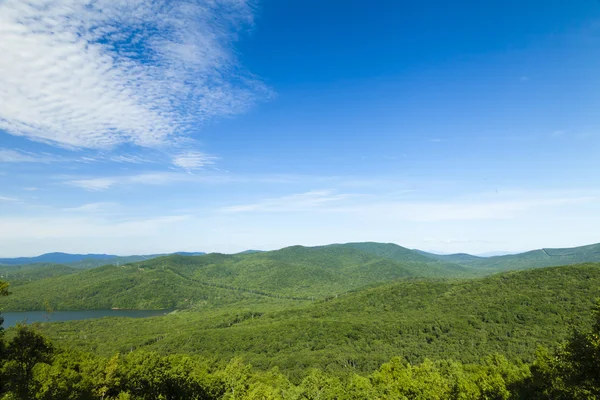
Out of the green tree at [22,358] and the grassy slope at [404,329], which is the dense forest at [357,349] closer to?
the green tree at [22,358]

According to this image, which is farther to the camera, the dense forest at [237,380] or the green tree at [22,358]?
the green tree at [22,358]

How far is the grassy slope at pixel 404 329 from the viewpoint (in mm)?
101875

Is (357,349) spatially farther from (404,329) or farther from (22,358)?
(22,358)

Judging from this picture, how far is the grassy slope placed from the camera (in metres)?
102

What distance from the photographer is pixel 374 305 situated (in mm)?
173375

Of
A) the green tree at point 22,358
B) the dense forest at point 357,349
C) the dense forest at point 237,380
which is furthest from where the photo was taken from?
the dense forest at point 357,349

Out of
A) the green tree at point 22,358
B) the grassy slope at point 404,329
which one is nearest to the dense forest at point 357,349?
the green tree at point 22,358

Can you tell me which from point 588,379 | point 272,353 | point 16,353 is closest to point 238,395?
point 16,353

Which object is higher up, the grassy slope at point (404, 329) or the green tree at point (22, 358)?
the green tree at point (22, 358)

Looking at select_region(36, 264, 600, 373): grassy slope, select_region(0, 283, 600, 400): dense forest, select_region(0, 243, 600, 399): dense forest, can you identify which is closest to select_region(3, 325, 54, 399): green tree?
select_region(0, 283, 600, 400): dense forest

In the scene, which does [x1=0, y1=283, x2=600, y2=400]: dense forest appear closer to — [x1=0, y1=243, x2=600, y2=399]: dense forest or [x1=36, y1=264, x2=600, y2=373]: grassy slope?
[x1=0, y1=243, x2=600, y2=399]: dense forest

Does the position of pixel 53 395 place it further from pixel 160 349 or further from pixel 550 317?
pixel 550 317

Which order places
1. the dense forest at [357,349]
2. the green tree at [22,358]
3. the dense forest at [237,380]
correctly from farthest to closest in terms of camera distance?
1. the dense forest at [357,349]
2. the green tree at [22,358]
3. the dense forest at [237,380]

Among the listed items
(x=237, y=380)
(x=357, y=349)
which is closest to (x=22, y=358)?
(x=237, y=380)
